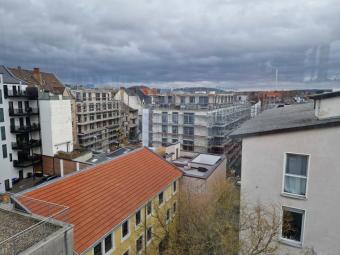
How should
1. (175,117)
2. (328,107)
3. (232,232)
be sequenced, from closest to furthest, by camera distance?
(328,107) < (232,232) < (175,117)

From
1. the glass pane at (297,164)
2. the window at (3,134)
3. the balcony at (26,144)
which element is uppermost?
the glass pane at (297,164)

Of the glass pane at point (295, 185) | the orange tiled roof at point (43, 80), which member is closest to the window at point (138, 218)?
the glass pane at point (295, 185)

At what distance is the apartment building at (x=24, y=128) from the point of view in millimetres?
27906

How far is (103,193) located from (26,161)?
2397cm

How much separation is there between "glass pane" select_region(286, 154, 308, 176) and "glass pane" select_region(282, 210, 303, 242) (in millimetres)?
1563

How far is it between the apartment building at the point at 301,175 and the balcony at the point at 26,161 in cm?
3084

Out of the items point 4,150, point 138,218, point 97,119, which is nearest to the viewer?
point 138,218

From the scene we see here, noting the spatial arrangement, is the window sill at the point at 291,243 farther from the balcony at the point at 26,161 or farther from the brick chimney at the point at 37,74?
the brick chimney at the point at 37,74

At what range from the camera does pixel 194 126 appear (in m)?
36.3

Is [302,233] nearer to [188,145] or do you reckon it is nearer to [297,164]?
[297,164]

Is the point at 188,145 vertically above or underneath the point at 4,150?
underneath

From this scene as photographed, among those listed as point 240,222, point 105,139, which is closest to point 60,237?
point 240,222

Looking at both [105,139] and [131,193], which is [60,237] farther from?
[105,139]

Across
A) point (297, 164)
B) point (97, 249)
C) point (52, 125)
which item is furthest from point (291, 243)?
point (52, 125)
